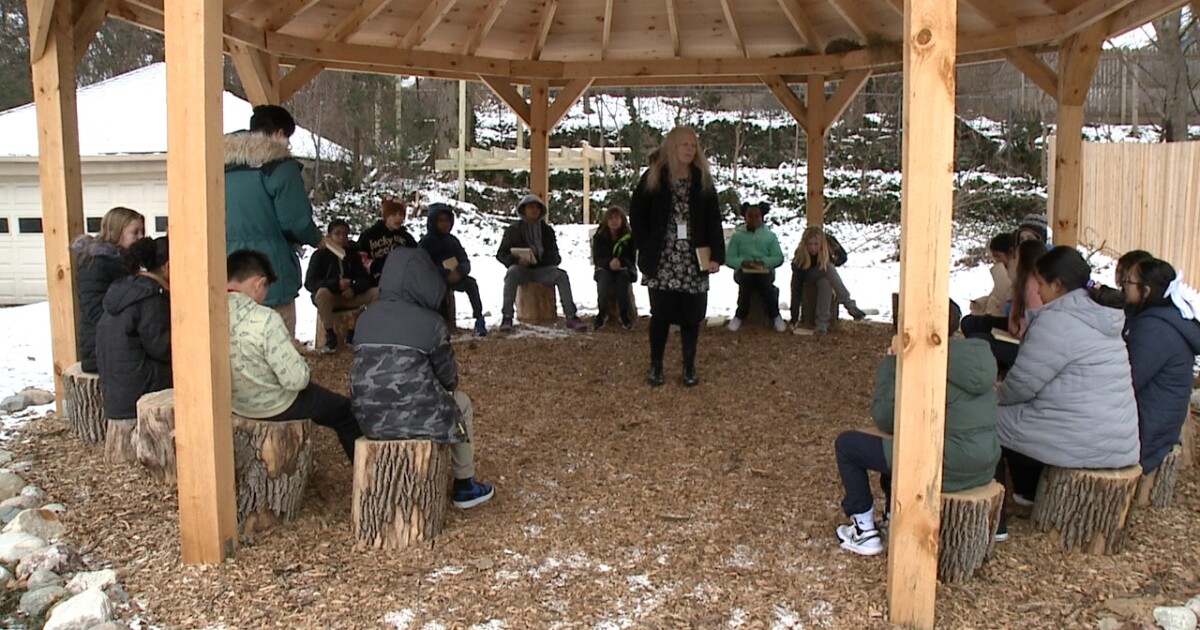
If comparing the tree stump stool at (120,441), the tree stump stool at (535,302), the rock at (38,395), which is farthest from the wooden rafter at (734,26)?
the rock at (38,395)

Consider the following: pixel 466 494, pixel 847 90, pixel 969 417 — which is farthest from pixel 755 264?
pixel 969 417

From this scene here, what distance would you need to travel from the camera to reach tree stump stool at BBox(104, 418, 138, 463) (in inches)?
171

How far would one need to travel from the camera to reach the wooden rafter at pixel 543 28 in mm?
8164

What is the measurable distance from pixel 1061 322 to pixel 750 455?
1796mm

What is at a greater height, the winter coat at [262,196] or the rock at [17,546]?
the winter coat at [262,196]

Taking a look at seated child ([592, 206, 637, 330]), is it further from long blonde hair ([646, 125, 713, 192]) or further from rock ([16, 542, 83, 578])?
rock ([16, 542, 83, 578])

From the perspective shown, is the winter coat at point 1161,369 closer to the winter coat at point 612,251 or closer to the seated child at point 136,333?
the seated child at point 136,333

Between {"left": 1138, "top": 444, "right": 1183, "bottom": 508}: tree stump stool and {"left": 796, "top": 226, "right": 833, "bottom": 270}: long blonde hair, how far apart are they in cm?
447

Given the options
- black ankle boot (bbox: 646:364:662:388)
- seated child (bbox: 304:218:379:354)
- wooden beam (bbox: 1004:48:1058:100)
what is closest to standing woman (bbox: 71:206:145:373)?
seated child (bbox: 304:218:379:354)

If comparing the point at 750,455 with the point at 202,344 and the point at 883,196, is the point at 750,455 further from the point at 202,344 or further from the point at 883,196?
the point at 883,196

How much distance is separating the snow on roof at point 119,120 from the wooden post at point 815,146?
7.55 m

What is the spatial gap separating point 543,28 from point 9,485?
232 inches

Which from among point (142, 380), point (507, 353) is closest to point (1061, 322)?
point (142, 380)

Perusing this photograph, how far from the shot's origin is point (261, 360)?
11.9 feet
